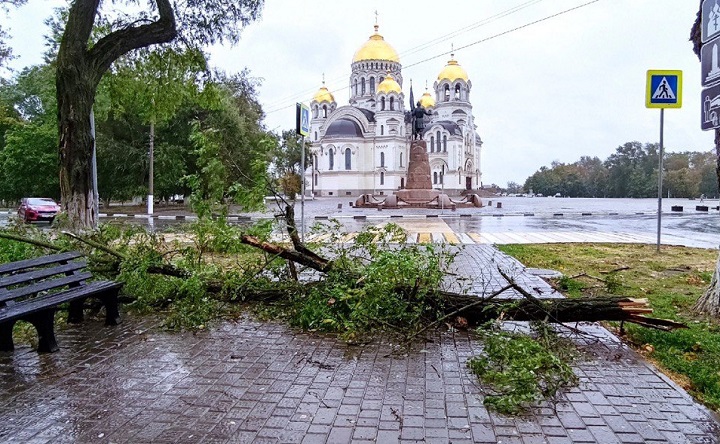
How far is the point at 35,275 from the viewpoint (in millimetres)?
4953

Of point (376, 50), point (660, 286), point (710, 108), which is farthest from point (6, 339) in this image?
point (376, 50)

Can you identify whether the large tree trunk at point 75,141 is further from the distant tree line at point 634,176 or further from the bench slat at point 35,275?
the distant tree line at point 634,176

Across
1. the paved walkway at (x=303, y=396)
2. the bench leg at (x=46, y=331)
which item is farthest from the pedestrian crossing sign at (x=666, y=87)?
the bench leg at (x=46, y=331)

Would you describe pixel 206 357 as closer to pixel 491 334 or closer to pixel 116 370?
pixel 116 370

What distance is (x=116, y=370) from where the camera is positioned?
172 inches

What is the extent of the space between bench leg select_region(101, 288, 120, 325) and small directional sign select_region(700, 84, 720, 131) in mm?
6104

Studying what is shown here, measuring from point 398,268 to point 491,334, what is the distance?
1.11m

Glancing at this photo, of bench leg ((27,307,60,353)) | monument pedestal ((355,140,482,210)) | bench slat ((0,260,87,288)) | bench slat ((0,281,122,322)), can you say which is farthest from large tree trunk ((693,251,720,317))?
monument pedestal ((355,140,482,210))

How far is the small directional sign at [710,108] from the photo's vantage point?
506cm

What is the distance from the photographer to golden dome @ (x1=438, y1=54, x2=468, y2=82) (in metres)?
82.9

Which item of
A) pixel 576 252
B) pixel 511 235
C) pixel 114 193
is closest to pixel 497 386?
pixel 576 252

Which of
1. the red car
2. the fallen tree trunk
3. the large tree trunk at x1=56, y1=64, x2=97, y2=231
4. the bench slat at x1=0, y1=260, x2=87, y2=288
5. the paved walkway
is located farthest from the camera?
the red car

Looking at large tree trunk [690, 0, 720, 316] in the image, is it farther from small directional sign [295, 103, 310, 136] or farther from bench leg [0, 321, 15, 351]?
bench leg [0, 321, 15, 351]

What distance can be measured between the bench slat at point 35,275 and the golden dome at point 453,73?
8187 centimetres
